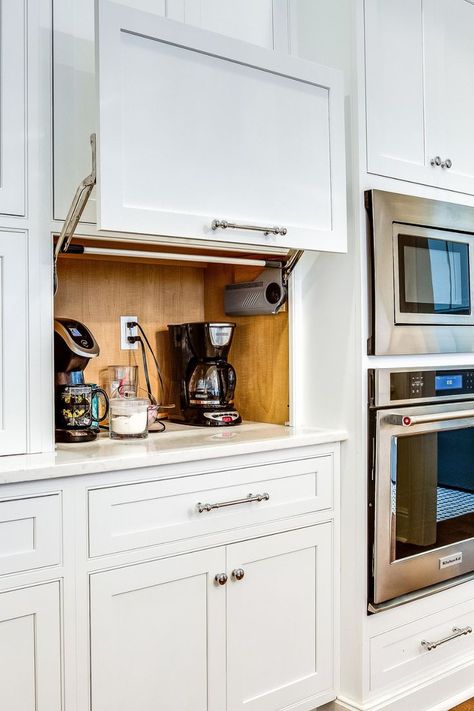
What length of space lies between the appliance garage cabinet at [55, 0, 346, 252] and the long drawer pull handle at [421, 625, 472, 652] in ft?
4.16

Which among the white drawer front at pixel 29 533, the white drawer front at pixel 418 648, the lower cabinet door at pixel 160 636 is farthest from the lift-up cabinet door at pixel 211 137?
the white drawer front at pixel 418 648

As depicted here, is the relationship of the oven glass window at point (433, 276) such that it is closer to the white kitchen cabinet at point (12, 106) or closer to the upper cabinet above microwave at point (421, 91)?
the upper cabinet above microwave at point (421, 91)

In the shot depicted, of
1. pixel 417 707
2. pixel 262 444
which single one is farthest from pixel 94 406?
pixel 417 707

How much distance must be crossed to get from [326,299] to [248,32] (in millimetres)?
814

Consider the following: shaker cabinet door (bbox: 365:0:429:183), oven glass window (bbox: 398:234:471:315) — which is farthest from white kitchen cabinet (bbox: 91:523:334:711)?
shaker cabinet door (bbox: 365:0:429:183)

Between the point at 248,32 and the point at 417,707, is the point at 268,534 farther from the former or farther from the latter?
the point at 248,32

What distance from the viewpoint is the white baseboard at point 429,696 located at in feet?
6.58

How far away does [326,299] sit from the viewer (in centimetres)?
210

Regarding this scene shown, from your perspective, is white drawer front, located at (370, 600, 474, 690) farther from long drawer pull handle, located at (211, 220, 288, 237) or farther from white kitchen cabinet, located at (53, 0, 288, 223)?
white kitchen cabinet, located at (53, 0, 288, 223)

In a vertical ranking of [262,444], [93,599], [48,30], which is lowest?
[93,599]

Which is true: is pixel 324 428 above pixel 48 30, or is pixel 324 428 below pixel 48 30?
below

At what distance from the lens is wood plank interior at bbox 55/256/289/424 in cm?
220

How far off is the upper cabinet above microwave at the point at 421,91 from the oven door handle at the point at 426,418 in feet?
2.35

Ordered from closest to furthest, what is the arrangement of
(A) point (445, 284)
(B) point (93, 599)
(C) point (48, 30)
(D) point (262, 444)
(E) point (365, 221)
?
(B) point (93, 599) → (C) point (48, 30) → (D) point (262, 444) → (E) point (365, 221) → (A) point (445, 284)
